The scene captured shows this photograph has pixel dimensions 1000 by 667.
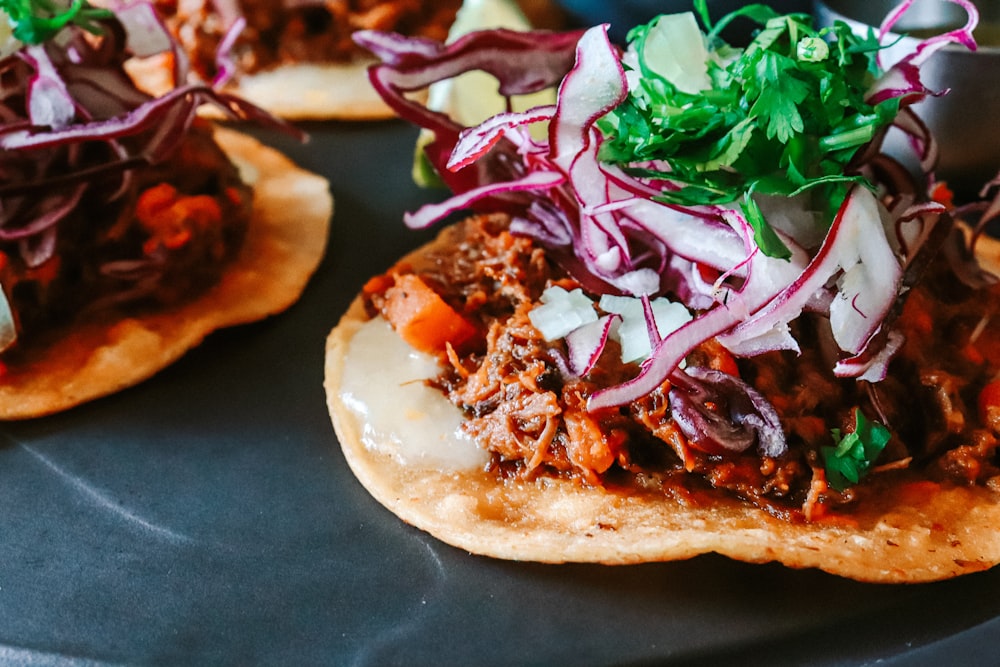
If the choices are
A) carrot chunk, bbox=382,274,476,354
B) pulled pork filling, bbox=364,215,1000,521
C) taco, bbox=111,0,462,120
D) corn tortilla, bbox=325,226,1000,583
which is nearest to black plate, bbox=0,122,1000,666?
corn tortilla, bbox=325,226,1000,583

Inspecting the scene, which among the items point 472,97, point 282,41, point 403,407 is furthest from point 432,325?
point 282,41

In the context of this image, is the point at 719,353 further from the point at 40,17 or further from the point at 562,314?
the point at 40,17

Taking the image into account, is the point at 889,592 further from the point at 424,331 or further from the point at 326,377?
the point at 326,377

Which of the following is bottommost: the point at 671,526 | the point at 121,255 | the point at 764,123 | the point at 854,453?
the point at 121,255

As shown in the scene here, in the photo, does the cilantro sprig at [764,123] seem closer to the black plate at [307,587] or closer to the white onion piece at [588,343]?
the white onion piece at [588,343]

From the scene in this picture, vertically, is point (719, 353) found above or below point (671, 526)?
above

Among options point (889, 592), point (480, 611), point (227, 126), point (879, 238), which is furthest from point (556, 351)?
point (227, 126)

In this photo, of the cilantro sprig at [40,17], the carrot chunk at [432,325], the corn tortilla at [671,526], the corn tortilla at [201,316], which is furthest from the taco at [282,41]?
the corn tortilla at [671,526]
